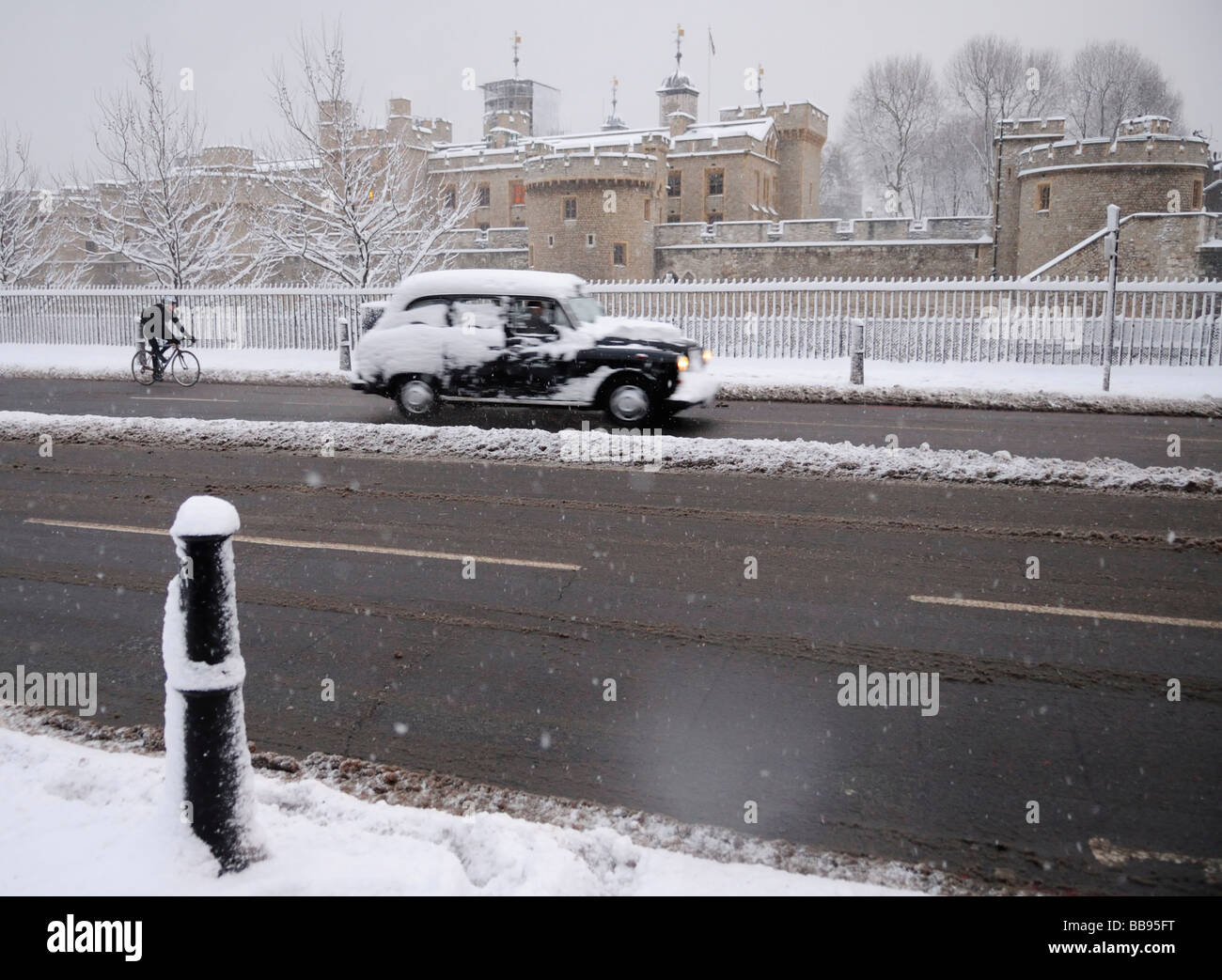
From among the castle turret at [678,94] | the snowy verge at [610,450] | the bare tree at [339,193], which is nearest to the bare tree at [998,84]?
the castle turret at [678,94]

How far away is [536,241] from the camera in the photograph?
5634cm

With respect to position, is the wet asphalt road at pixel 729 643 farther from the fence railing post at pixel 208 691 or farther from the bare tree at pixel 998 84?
the bare tree at pixel 998 84

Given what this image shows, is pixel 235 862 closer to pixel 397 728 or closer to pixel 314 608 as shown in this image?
pixel 397 728

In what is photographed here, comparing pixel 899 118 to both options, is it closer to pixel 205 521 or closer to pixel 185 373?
pixel 185 373

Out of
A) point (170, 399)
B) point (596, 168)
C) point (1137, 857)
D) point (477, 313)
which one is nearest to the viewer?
point (1137, 857)

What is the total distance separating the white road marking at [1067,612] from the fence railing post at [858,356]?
12746 mm

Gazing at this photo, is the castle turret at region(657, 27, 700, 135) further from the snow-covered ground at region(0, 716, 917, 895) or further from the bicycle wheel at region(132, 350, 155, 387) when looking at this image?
the snow-covered ground at region(0, 716, 917, 895)

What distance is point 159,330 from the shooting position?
19141mm

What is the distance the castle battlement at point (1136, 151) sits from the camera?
135 feet

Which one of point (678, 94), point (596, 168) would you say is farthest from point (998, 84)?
point (596, 168)

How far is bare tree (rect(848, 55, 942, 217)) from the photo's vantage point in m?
77.5

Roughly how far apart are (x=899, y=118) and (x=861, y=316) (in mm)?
61175

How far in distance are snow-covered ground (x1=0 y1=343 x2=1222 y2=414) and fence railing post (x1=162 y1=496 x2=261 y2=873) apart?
14.7 metres

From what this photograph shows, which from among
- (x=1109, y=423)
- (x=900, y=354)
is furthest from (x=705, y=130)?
(x=1109, y=423)
